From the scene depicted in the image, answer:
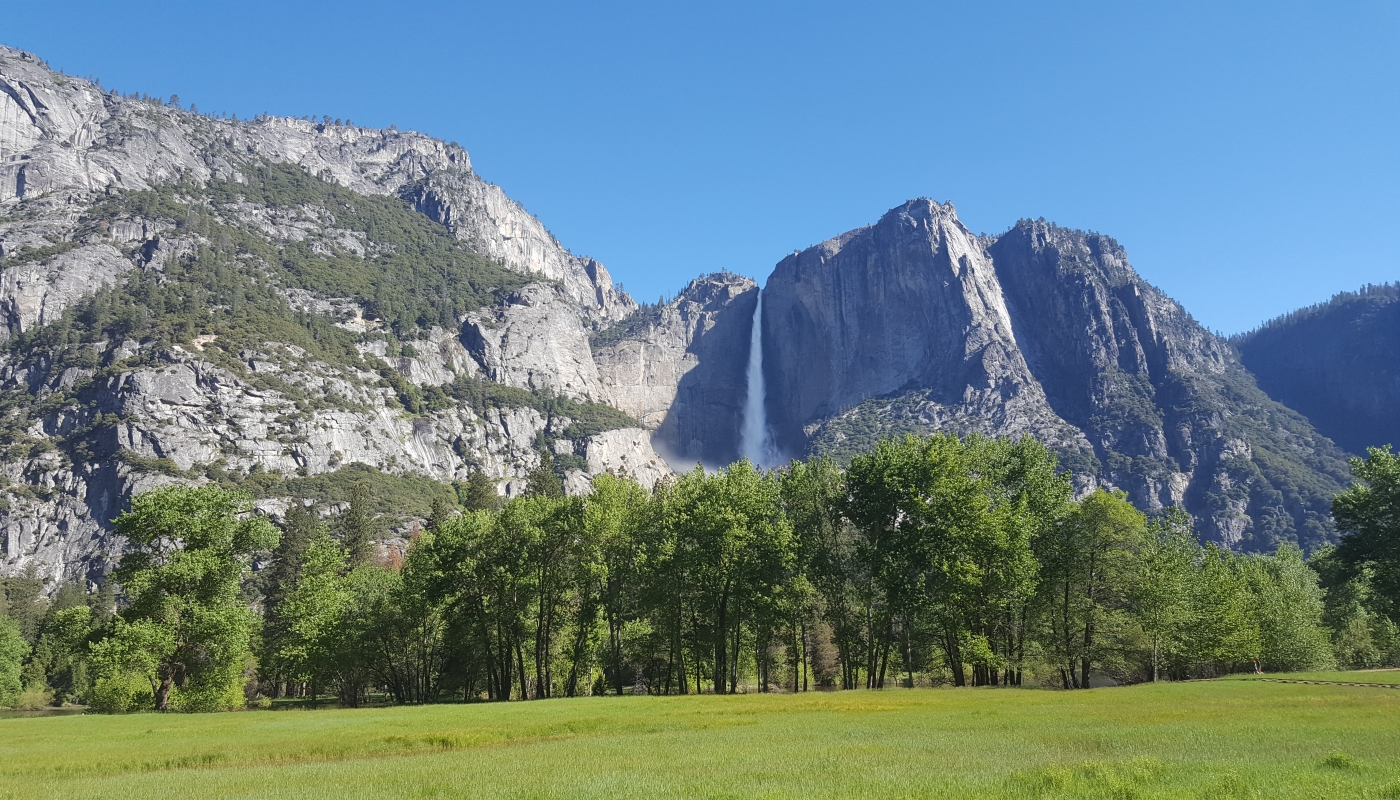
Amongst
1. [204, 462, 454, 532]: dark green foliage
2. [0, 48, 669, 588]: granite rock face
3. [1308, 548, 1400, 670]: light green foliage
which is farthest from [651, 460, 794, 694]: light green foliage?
[0, 48, 669, 588]: granite rock face

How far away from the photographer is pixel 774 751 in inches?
632

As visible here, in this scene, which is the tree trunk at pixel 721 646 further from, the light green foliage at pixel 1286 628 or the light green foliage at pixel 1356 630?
the light green foliage at pixel 1356 630

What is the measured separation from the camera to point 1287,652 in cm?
5444

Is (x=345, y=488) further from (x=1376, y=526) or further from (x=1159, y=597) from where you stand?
(x=1376, y=526)

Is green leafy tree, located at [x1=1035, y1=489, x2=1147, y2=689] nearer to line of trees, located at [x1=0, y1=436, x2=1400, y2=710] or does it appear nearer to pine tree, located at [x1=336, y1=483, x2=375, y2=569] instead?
line of trees, located at [x1=0, y1=436, x2=1400, y2=710]

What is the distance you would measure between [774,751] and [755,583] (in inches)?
1020

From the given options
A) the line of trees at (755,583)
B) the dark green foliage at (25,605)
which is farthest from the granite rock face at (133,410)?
the line of trees at (755,583)

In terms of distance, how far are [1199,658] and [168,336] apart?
18944cm

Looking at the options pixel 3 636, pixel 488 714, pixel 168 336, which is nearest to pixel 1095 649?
pixel 488 714

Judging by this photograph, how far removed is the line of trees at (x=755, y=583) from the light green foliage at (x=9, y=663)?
2872cm

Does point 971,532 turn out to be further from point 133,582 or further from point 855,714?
point 133,582

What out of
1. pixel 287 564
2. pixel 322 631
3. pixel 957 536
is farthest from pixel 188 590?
pixel 957 536

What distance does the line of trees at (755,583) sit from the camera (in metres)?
39.5

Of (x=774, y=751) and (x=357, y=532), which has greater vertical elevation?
(x=357, y=532)
